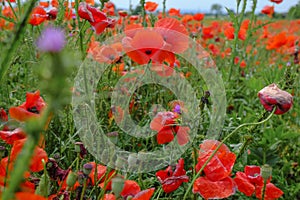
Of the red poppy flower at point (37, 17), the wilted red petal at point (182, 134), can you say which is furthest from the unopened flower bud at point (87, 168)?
the red poppy flower at point (37, 17)

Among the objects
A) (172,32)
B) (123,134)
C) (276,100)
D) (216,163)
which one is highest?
(172,32)

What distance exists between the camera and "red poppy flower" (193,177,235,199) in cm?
80

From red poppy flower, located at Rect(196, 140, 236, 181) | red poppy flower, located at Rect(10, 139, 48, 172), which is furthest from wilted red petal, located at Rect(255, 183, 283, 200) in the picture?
red poppy flower, located at Rect(10, 139, 48, 172)

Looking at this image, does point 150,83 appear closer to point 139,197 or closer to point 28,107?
point 28,107

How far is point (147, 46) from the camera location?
97cm

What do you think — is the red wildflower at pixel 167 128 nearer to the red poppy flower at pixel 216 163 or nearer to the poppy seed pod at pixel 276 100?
the red poppy flower at pixel 216 163

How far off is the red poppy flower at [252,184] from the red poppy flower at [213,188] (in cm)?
8

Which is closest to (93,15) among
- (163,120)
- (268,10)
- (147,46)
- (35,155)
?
(147,46)

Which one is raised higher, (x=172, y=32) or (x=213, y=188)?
(x=172, y=32)

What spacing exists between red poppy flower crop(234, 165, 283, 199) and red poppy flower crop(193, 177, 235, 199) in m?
0.08

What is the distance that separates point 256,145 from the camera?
1.56m

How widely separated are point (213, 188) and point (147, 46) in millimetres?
346

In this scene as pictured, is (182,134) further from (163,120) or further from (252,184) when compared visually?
(252,184)

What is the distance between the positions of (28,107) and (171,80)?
0.91 m
